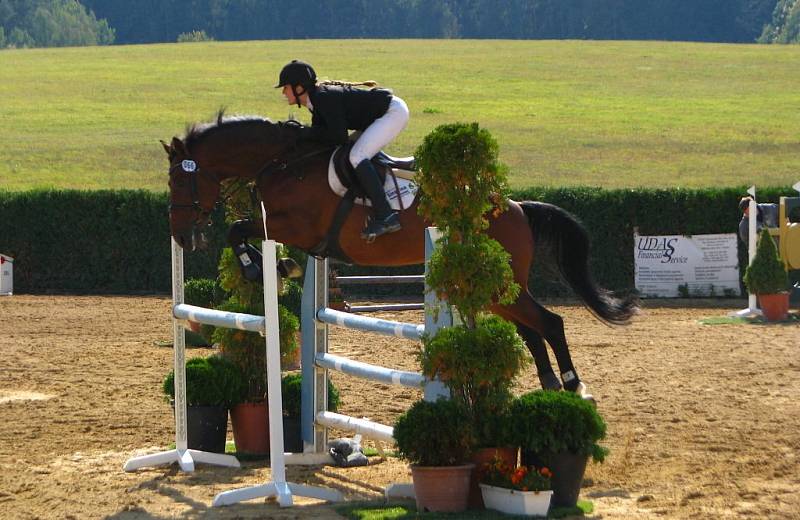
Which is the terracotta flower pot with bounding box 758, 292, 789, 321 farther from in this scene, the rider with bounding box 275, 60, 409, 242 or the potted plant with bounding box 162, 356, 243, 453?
the potted plant with bounding box 162, 356, 243, 453

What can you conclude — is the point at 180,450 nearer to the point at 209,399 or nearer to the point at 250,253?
the point at 209,399

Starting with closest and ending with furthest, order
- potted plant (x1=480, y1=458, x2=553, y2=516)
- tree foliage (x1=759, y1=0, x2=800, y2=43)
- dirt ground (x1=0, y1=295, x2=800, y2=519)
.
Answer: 1. potted plant (x1=480, y1=458, x2=553, y2=516)
2. dirt ground (x1=0, y1=295, x2=800, y2=519)
3. tree foliage (x1=759, y1=0, x2=800, y2=43)

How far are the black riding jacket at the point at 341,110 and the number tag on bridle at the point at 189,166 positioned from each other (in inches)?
28.8

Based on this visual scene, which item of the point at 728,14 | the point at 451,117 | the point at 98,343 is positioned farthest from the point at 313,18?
the point at 98,343

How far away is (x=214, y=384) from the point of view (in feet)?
23.4

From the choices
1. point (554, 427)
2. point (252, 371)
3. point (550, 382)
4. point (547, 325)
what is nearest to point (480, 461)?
point (554, 427)

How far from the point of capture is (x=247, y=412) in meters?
7.24

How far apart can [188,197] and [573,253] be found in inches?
106

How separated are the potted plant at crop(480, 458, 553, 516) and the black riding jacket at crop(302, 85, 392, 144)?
2814 millimetres

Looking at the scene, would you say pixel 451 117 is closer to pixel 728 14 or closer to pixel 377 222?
pixel 377 222

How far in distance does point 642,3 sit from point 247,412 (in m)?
89.5

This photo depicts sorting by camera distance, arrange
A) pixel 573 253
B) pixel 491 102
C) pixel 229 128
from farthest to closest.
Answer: pixel 491 102 → pixel 573 253 → pixel 229 128

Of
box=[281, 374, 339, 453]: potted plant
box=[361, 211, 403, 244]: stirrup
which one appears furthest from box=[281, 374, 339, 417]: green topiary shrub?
box=[361, 211, 403, 244]: stirrup

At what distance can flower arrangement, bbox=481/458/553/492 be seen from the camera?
5191 mm
